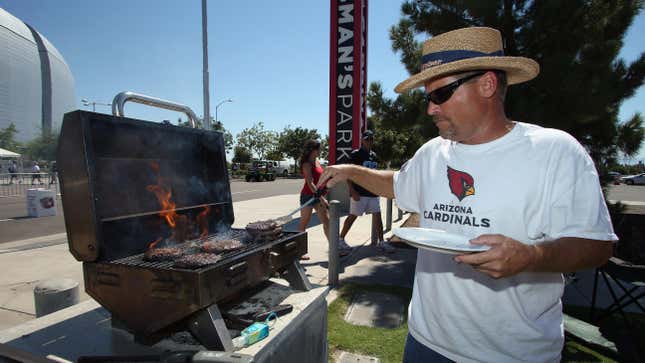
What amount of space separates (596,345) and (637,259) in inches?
62.0

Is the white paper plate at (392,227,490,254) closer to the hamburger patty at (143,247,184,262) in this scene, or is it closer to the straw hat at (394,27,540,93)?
the straw hat at (394,27,540,93)

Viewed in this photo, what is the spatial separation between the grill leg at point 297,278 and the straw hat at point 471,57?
183 centimetres

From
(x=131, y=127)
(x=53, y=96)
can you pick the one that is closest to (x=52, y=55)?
(x=53, y=96)

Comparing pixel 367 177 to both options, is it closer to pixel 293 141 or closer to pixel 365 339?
pixel 365 339

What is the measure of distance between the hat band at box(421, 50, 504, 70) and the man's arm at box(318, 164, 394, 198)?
729 mm

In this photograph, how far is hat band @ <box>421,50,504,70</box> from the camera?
150 centimetres

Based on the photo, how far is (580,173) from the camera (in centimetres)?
126

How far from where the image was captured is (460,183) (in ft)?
4.91

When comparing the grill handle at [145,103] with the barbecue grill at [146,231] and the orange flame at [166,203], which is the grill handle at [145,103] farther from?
the orange flame at [166,203]

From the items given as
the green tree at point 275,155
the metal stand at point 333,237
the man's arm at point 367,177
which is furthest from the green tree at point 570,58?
the green tree at point 275,155

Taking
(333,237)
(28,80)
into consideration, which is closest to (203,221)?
(333,237)

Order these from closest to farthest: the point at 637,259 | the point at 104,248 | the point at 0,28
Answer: the point at 104,248 < the point at 637,259 < the point at 0,28

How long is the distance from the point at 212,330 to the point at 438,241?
1.38 m

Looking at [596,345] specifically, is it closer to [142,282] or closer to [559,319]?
[559,319]
